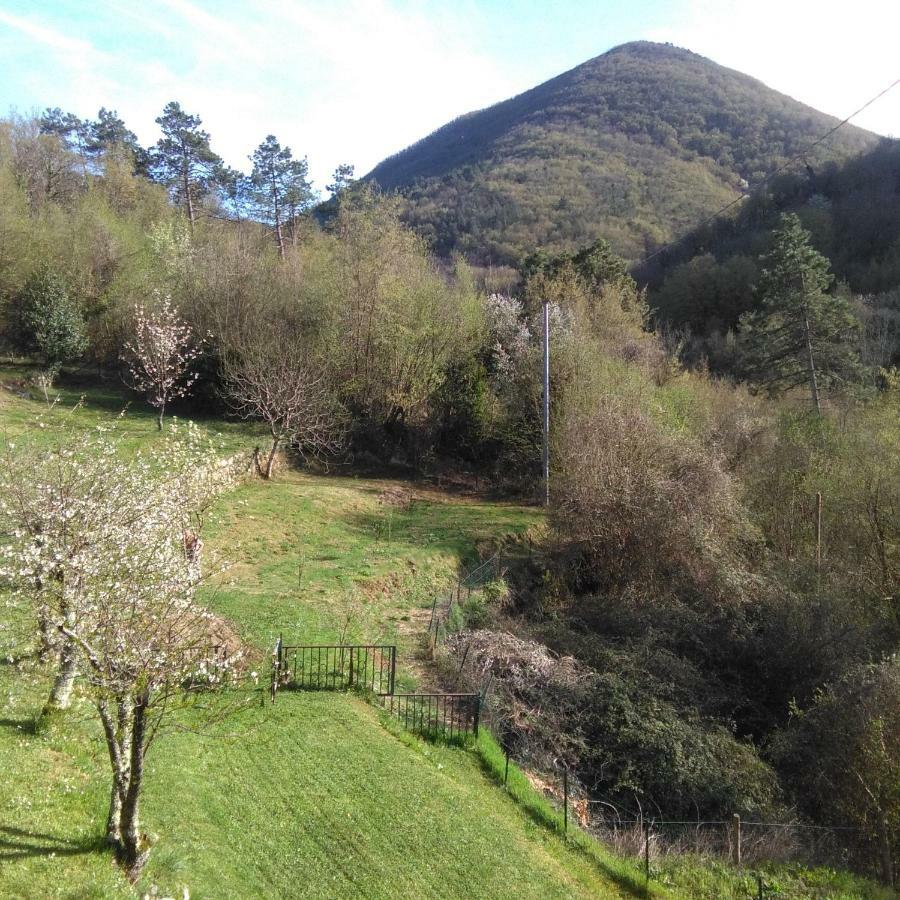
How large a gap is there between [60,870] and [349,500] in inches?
730

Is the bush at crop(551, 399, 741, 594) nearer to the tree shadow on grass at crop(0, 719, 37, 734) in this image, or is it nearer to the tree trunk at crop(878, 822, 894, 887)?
the tree trunk at crop(878, 822, 894, 887)

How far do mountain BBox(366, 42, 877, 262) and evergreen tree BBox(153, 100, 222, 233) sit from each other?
1539 cm

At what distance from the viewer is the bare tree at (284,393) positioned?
25109 mm

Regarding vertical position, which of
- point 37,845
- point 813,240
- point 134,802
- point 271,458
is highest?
point 813,240

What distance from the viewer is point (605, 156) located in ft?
296

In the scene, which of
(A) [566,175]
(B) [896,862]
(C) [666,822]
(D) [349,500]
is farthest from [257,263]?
(A) [566,175]

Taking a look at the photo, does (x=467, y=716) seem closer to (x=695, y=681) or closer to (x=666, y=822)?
(x=666, y=822)

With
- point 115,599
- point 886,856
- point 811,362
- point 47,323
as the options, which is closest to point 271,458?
point 47,323

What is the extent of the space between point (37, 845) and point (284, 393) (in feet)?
66.5

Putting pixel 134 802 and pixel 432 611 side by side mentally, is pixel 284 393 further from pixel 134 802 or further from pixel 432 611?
pixel 134 802

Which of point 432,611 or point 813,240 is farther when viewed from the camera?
point 813,240

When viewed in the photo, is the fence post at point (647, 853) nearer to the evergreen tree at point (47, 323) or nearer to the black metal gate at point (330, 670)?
the black metal gate at point (330, 670)

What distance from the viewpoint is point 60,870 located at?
5859 mm

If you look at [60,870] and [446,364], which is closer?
[60,870]
